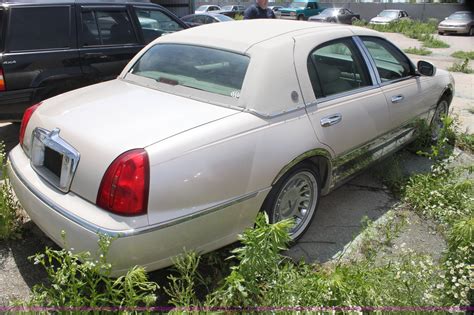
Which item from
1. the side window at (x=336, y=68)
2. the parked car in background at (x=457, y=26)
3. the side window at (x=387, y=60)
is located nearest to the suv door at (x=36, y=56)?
the side window at (x=336, y=68)

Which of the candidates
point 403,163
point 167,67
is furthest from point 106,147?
point 403,163

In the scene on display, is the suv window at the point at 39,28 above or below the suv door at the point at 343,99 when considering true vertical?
above

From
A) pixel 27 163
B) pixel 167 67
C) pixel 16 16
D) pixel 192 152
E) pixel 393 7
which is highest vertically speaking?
pixel 16 16

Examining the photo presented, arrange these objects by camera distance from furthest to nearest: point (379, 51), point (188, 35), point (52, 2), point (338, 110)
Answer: point (52, 2)
point (379, 51)
point (188, 35)
point (338, 110)

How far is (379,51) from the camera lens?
4316mm

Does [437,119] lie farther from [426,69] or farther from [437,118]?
[426,69]

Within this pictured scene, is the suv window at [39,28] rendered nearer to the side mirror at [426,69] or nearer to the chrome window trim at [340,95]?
the chrome window trim at [340,95]

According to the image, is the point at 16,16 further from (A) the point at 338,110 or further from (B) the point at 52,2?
(A) the point at 338,110

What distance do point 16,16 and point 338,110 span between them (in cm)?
365

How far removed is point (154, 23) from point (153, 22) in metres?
0.05

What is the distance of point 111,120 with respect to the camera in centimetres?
267

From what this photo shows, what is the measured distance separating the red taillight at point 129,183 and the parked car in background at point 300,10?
32.6 metres

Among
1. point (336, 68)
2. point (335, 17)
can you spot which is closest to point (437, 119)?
point (336, 68)

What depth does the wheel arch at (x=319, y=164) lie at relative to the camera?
115 inches
